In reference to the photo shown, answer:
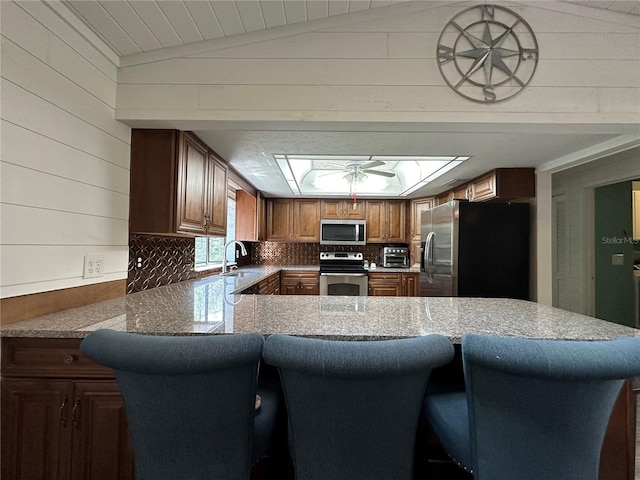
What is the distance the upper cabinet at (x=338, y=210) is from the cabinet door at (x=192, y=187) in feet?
8.29

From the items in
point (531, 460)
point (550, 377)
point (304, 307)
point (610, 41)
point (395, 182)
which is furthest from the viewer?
point (395, 182)

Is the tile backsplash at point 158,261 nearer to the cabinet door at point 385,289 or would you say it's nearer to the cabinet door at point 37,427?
the cabinet door at point 37,427

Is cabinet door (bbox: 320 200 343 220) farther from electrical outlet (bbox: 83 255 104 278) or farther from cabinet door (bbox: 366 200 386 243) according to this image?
electrical outlet (bbox: 83 255 104 278)

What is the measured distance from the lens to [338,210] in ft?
15.5

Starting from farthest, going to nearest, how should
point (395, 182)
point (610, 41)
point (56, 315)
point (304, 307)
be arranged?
Result: point (395, 182), point (610, 41), point (304, 307), point (56, 315)

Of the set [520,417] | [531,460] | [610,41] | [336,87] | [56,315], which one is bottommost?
[531,460]

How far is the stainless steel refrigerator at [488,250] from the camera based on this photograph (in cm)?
291

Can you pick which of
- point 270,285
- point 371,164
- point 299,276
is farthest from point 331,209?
point 270,285

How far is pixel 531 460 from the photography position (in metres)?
0.81

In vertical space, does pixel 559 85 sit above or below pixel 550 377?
above

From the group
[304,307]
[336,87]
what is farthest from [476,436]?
[336,87]

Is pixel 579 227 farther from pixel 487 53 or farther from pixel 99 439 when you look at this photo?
pixel 99 439

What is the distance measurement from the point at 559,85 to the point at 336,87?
1.23 metres

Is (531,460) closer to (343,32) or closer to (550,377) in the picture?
(550,377)
